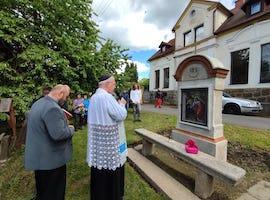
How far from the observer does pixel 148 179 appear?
4.30 meters

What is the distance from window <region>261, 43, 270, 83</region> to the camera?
601 inches

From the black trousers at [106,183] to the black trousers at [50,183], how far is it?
0.47 m

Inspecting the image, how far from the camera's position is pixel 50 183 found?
3.22m

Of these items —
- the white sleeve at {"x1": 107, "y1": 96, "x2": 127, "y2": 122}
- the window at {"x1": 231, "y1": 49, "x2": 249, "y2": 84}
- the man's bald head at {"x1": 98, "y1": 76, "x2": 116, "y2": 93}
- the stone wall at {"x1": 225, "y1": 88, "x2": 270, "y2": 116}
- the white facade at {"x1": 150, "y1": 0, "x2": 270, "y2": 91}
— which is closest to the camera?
the white sleeve at {"x1": 107, "y1": 96, "x2": 127, "y2": 122}

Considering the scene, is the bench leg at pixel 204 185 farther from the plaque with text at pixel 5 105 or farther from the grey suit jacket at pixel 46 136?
the plaque with text at pixel 5 105

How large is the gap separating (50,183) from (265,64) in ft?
51.9

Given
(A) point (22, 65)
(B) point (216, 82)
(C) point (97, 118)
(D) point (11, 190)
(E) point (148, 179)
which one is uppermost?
(A) point (22, 65)

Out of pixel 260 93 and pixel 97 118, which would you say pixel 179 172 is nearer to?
pixel 97 118

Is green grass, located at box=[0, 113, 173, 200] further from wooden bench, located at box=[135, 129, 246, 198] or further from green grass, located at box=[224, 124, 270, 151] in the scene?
green grass, located at box=[224, 124, 270, 151]

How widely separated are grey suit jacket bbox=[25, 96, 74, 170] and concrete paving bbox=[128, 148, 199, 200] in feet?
5.54

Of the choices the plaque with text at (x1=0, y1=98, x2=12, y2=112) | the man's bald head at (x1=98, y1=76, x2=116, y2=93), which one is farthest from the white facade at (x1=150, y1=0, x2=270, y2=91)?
the man's bald head at (x1=98, y1=76, x2=116, y2=93)

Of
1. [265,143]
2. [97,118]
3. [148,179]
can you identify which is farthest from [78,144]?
[265,143]

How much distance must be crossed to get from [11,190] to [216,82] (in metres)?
4.62

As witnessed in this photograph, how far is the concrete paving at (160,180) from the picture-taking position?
3637 millimetres
